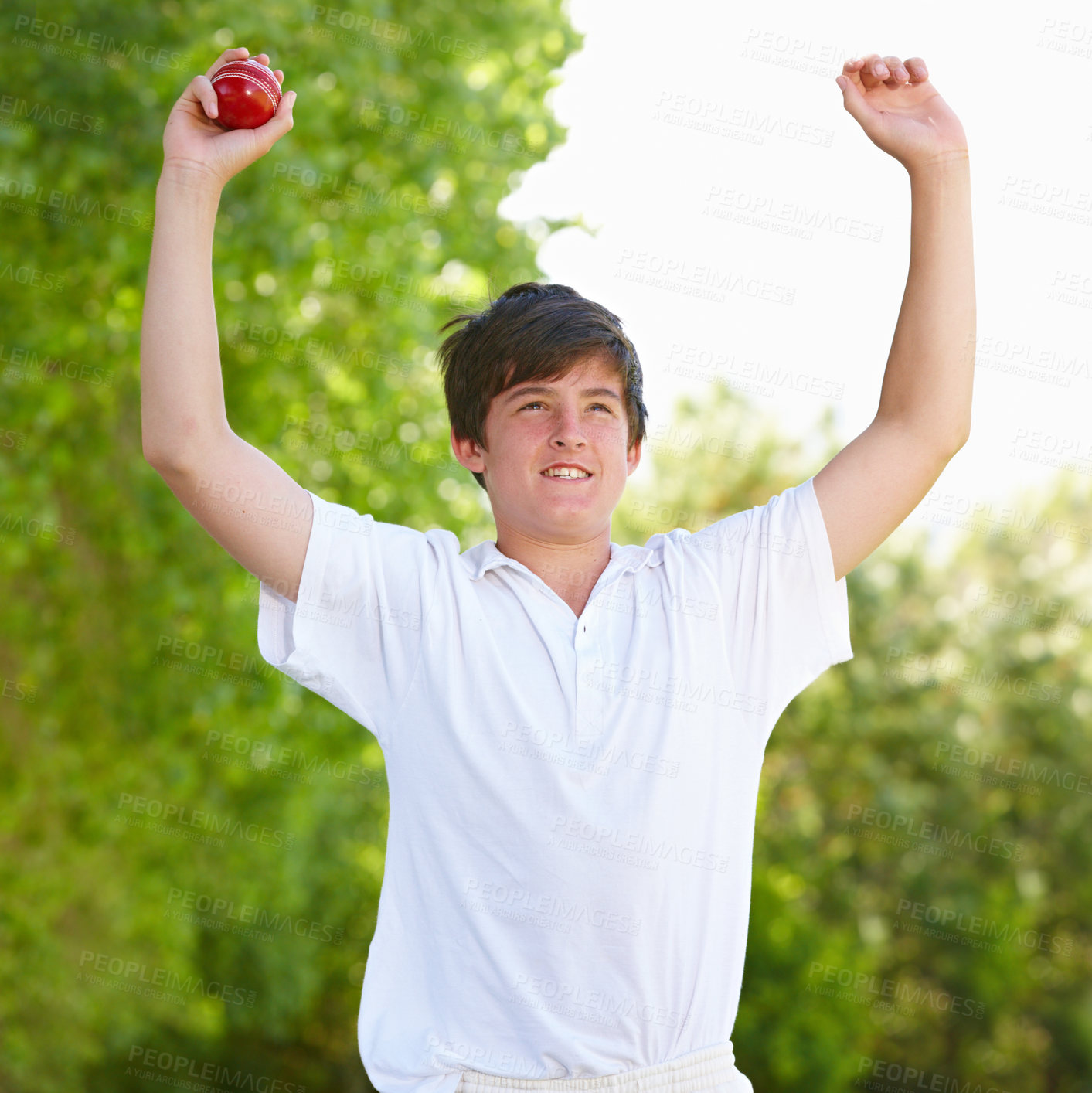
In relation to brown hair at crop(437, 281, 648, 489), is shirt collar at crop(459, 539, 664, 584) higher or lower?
lower

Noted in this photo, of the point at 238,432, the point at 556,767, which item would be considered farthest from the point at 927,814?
the point at 556,767

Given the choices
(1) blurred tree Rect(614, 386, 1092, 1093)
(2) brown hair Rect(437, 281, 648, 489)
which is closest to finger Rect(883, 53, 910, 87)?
(2) brown hair Rect(437, 281, 648, 489)

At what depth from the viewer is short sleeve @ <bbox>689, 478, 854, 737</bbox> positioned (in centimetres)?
180

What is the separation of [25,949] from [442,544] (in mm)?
6327

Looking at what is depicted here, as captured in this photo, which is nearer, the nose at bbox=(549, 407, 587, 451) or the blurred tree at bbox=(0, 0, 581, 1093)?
the nose at bbox=(549, 407, 587, 451)

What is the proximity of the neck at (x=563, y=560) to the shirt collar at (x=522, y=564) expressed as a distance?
16 millimetres

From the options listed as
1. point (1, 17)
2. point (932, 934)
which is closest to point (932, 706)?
point (932, 934)

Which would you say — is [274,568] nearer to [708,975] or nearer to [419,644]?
[419,644]

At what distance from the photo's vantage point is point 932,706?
15766mm

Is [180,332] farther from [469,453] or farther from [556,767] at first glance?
[556,767]

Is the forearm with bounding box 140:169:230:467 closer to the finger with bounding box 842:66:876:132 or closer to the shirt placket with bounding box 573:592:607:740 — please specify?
the shirt placket with bounding box 573:592:607:740

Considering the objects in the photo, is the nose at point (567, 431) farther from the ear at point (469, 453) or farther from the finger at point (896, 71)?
the finger at point (896, 71)

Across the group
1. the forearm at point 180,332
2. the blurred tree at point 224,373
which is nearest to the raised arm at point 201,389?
the forearm at point 180,332

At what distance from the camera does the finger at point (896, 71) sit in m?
1.89
